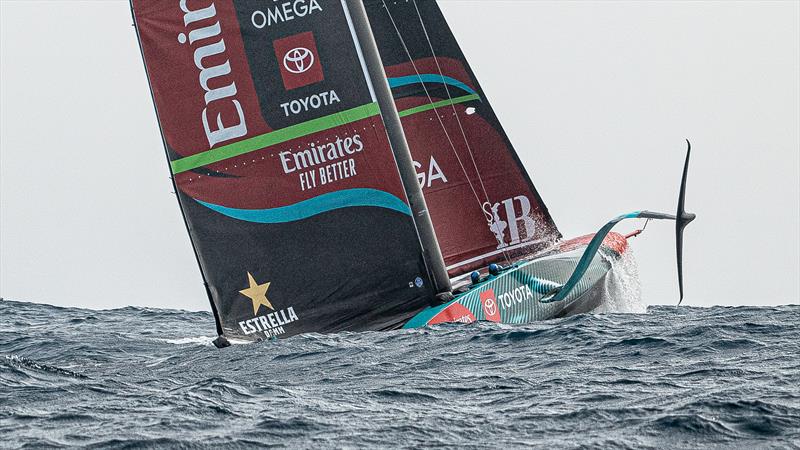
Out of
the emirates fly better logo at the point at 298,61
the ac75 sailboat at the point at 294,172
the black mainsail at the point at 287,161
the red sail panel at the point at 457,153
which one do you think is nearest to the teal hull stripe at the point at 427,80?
the red sail panel at the point at 457,153

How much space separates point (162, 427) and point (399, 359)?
327 centimetres

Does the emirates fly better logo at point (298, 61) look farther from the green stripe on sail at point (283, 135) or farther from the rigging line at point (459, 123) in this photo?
the rigging line at point (459, 123)

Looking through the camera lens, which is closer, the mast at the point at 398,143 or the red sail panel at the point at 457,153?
the mast at the point at 398,143

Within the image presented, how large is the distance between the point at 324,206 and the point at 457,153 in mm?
3270

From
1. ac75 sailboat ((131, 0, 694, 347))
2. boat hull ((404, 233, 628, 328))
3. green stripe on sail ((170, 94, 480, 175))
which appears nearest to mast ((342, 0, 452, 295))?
ac75 sailboat ((131, 0, 694, 347))

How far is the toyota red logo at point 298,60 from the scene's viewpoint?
12195mm

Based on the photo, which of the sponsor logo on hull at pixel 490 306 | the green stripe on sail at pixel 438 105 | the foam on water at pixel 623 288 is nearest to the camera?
the sponsor logo on hull at pixel 490 306

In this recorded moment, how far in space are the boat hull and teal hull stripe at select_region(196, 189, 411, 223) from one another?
1.16 meters

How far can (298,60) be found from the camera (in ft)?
40.0

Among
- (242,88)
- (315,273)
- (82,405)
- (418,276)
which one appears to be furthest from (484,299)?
(82,405)

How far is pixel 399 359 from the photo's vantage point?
10.3 meters

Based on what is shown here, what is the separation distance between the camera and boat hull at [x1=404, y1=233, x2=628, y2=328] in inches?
482

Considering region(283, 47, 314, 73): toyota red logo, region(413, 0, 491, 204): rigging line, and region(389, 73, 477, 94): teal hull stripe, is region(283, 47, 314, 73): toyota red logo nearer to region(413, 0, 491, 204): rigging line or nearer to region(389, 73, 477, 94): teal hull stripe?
region(389, 73, 477, 94): teal hull stripe

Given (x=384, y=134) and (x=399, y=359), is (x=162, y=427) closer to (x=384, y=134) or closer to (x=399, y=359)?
(x=399, y=359)
